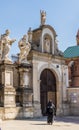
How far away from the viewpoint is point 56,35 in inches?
1128

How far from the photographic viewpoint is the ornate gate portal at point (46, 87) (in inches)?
1054

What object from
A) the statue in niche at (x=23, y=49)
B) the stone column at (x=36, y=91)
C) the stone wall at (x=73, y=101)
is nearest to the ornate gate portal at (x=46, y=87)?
the stone column at (x=36, y=91)

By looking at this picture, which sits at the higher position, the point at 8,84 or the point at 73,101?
the point at 8,84

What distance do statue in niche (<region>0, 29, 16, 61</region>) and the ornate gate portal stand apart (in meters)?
5.04

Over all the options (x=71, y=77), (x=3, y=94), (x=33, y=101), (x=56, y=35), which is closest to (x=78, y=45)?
(x=71, y=77)

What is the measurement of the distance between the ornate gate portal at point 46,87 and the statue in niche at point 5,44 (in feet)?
16.5

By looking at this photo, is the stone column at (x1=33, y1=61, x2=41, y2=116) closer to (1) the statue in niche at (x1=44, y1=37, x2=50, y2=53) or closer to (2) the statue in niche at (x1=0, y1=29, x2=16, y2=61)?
(1) the statue in niche at (x1=44, y1=37, x2=50, y2=53)

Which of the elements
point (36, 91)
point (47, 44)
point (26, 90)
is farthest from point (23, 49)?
point (47, 44)

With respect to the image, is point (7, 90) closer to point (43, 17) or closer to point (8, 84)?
point (8, 84)

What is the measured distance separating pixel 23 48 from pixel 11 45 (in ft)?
4.45

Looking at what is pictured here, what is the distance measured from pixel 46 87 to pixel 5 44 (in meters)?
6.22

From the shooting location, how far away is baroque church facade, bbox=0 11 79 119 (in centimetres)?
2270

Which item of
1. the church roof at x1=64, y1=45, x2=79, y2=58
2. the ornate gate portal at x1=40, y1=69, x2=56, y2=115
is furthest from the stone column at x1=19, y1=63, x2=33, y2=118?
the church roof at x1=64, y1=45, x2=79, y2=58

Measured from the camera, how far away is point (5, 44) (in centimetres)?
2300
